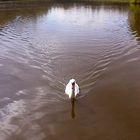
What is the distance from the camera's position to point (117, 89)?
51.4ft

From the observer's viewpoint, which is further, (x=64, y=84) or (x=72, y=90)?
(x=64, y=84)

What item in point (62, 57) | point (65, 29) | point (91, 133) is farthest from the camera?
point (65, 29)

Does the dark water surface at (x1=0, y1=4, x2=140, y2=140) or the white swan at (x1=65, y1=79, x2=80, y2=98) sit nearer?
the dark water surface at (x1=0, y1=4, x2=140, y2=140)

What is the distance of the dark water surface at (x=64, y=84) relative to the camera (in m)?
12.0

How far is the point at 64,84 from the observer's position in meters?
15.8

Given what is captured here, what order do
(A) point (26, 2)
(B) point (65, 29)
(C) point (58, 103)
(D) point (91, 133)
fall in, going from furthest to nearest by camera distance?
1. (A) point (26, 2)
2. (B) point (65, 29)
3. (C) point (58, 103)
4. (D) point (91, 133)

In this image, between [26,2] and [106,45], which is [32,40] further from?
[26,2]

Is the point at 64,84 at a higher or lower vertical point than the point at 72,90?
lower

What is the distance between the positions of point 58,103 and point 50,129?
6.73ft

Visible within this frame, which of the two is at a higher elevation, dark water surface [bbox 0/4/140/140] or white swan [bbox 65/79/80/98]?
white swan [bbox 65/79/80/98]

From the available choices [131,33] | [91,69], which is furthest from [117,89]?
[131,33]

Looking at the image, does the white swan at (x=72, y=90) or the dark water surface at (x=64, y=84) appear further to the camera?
the white swan at (x=72, y=90)

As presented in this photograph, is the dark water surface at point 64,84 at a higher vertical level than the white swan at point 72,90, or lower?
lower

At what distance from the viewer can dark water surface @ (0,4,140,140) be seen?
39.4 ft
